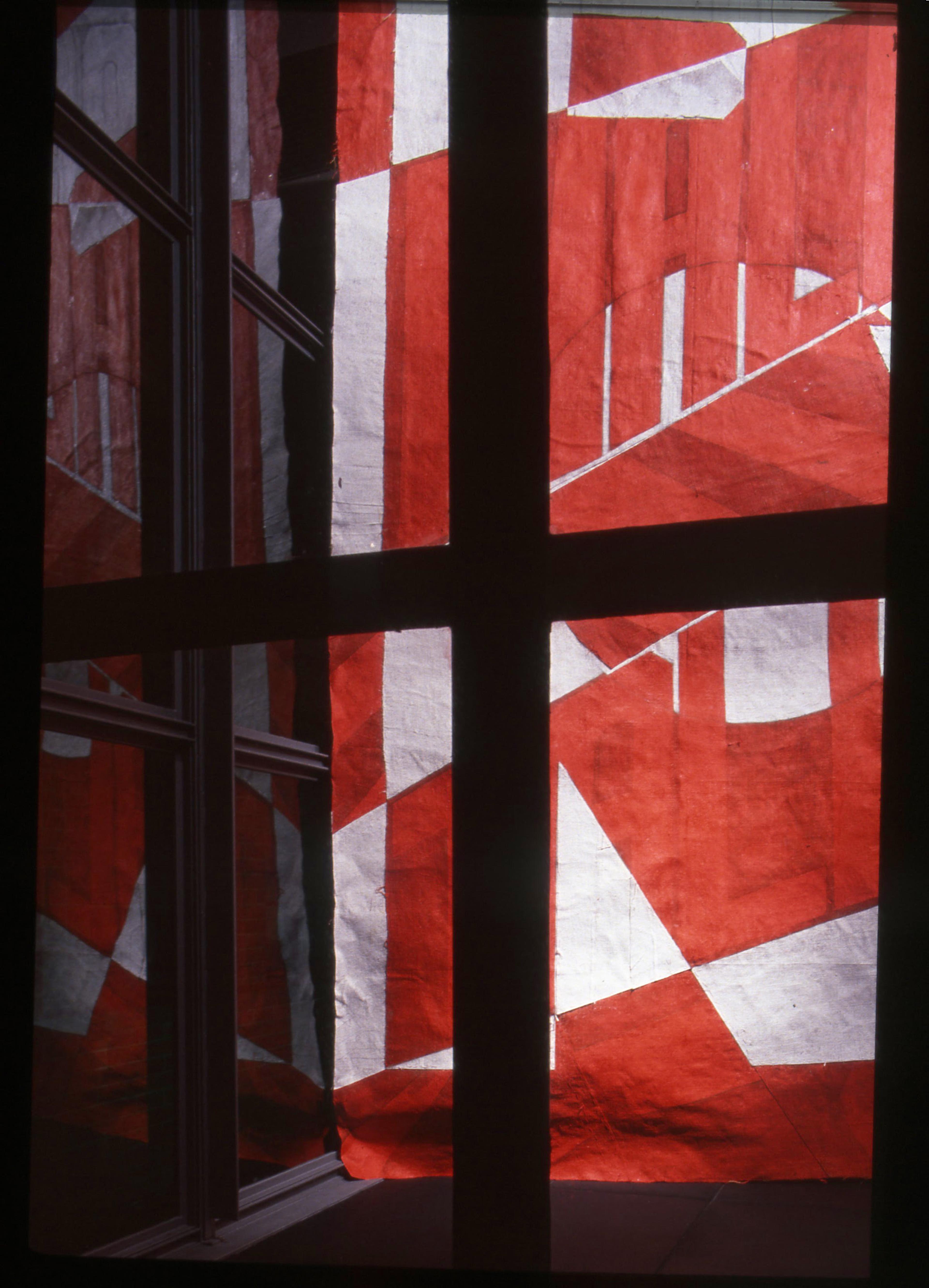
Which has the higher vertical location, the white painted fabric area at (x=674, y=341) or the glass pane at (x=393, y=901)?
the white painted fabric area at (x=674, y=341)

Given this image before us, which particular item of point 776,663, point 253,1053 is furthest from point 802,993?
point 253,1053

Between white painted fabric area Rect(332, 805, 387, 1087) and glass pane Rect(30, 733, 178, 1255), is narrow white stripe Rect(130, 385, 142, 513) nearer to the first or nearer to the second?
glass pane Rect(30, 733, 178, 1255)

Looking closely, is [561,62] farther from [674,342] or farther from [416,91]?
[674,342]

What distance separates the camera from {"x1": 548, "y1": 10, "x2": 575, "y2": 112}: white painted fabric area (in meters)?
4.30

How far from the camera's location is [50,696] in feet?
11.0

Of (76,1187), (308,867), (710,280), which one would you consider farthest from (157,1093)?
(710,280)

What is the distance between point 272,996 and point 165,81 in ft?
13.6

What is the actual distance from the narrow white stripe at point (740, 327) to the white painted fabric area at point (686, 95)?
0.70 metres

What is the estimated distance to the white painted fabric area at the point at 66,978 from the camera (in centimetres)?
385

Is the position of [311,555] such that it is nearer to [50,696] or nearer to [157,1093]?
[50,696]

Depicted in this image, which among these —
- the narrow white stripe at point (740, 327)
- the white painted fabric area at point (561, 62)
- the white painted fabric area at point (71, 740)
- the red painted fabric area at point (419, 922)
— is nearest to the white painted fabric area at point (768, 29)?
the white painted fabric area at point (561, 62)

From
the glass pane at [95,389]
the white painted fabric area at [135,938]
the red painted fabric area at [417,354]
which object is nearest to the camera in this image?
the white painted fabric area at [135,938]

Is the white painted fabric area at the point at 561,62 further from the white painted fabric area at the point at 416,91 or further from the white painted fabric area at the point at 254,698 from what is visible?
the white painted fabric area at the point at 254,698

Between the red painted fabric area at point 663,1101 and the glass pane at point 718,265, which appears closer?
the red painted fabric area at point 663,1101
